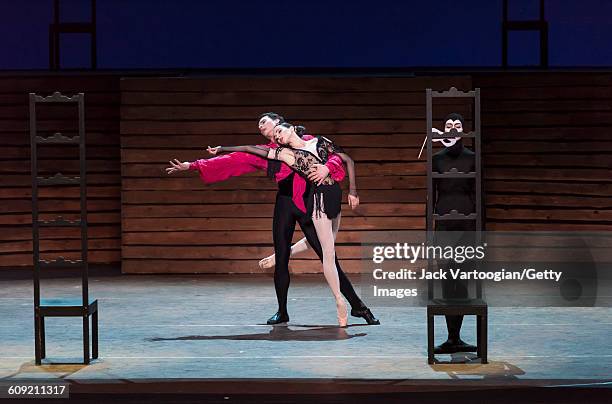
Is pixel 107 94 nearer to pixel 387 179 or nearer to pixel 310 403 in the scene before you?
pixel 387 179

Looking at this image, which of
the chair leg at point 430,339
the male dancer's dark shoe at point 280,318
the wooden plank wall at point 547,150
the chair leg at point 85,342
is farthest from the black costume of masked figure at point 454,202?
the wooden plank wall at point 547,150

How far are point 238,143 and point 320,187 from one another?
15.4 ft

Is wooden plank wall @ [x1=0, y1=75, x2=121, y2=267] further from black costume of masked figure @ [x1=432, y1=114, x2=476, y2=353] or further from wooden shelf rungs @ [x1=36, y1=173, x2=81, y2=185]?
black costume of masked figure @ [x1=432, y1=114, x2=476, y2=353]

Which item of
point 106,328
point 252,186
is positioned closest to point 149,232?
point 252,186

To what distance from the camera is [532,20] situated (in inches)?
618

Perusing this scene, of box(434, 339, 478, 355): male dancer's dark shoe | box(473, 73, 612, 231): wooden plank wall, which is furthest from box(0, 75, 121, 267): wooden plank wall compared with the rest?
box(434, 339, 478, 355): male dancer's dark shoe

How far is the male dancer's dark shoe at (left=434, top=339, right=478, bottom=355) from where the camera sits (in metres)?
9.09

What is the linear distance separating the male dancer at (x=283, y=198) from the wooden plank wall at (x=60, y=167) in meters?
5.51

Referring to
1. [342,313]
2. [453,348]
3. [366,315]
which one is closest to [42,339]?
[342,313]

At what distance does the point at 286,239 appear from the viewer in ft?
35.6

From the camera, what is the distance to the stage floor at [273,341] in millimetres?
8242

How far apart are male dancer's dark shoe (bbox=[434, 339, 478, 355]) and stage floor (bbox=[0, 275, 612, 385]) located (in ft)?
0.58

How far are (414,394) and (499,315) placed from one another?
13.2 ft

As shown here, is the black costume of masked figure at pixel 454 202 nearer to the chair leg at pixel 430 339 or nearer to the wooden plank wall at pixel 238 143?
the chair leg at pixel 430 339
